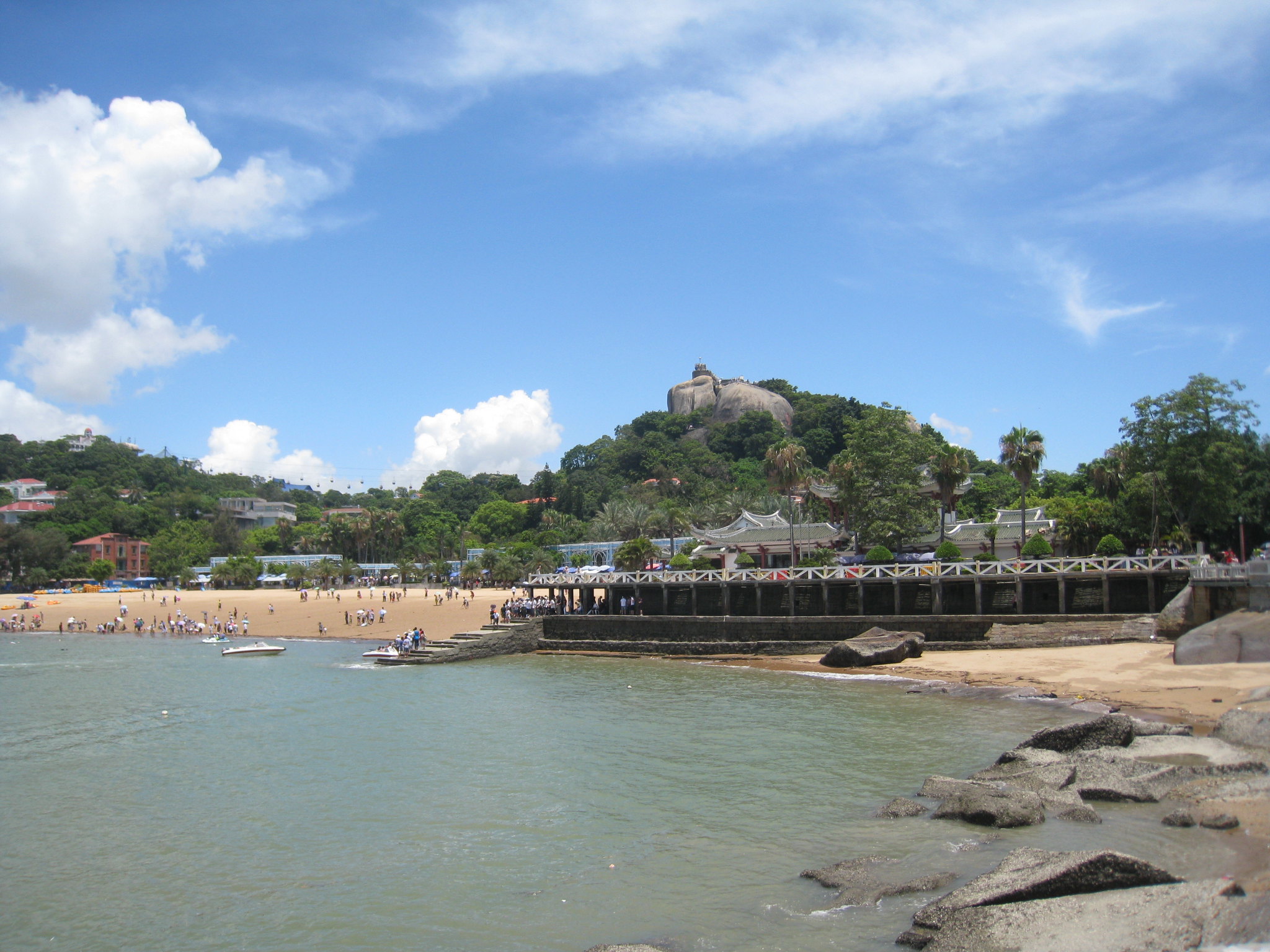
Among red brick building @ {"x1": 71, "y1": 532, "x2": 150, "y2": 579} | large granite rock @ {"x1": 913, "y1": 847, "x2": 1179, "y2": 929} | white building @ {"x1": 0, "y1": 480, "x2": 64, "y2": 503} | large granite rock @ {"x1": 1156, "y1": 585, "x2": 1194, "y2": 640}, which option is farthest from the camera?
white building @ {"x1": 0, "y1": 480, "x2": 64, "y2": 503}

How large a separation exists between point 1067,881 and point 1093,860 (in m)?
0.37

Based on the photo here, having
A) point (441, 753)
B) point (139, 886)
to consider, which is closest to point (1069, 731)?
point (441, 753)

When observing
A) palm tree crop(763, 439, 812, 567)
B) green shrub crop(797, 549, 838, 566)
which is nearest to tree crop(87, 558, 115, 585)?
palm tree crop(763, 439, 812, 567)

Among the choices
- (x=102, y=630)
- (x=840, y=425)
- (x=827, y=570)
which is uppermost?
(x=840, y=425)

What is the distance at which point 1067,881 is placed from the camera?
10.0m

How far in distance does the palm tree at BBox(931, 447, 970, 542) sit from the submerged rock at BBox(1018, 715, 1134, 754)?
36837 millimetres

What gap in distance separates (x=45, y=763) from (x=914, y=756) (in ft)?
67.7

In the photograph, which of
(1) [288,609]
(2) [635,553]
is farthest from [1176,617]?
(1) [288,609]

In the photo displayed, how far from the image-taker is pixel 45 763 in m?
21.9

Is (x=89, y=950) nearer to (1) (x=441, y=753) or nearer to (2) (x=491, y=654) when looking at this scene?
(1) (x=441, y=753)

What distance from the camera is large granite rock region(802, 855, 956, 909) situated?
11539 mm

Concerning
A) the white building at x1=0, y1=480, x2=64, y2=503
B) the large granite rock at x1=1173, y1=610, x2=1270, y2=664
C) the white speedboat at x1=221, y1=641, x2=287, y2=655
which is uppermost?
the white building at x1=0, y1=480, x2=64, y2=503

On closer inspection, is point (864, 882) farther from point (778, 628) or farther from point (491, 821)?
point (778, 628)

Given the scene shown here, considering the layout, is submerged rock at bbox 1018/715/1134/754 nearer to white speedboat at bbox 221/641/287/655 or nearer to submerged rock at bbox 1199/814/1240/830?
submerged rock at bbox 1199/814/1240/830
